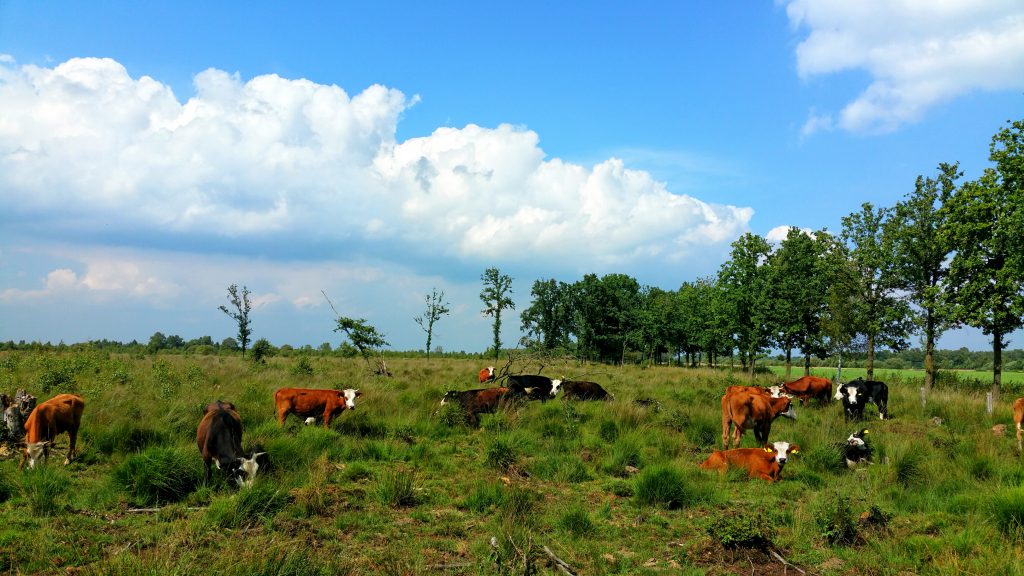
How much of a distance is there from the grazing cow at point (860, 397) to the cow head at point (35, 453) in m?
20.2

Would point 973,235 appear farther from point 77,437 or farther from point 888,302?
point 77,437

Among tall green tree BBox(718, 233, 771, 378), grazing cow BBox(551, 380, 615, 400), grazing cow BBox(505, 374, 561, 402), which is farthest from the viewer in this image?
tall green tree BBox(718, 233, 771, 378)

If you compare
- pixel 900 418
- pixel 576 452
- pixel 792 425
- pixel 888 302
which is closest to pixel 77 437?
pixel 576 452

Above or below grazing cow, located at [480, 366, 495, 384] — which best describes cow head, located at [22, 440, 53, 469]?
above

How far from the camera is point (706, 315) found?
59.6m

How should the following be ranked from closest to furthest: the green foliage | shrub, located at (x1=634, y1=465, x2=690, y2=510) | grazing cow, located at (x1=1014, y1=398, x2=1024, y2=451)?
the green foliage, shrub, located at (x1=634, y1=465, x2=690, y2=510), grazing cow, located at (x1=1014, y1=398, x2=1024, y2=451)

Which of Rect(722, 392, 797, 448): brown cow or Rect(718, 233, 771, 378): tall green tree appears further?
Rect(718, 233, 771, 378): tall green tree

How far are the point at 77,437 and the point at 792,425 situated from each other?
1706cm

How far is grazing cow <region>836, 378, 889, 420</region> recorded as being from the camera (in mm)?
18438

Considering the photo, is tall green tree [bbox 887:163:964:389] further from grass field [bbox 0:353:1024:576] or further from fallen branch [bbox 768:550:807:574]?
fallen branch [bbox 768:550:807:574]

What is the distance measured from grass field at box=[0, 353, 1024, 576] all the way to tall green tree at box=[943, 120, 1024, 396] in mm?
12714

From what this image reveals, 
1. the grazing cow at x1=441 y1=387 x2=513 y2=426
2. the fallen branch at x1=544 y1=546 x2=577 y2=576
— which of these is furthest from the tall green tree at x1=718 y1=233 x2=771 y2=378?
the fallen branch at x1=544 y1=546 x2=577 y2=576

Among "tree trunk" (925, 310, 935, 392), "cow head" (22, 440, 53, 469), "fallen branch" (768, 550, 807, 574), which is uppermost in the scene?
"tree trunk" (925, 310, 935, 392)

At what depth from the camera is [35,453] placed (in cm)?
934
